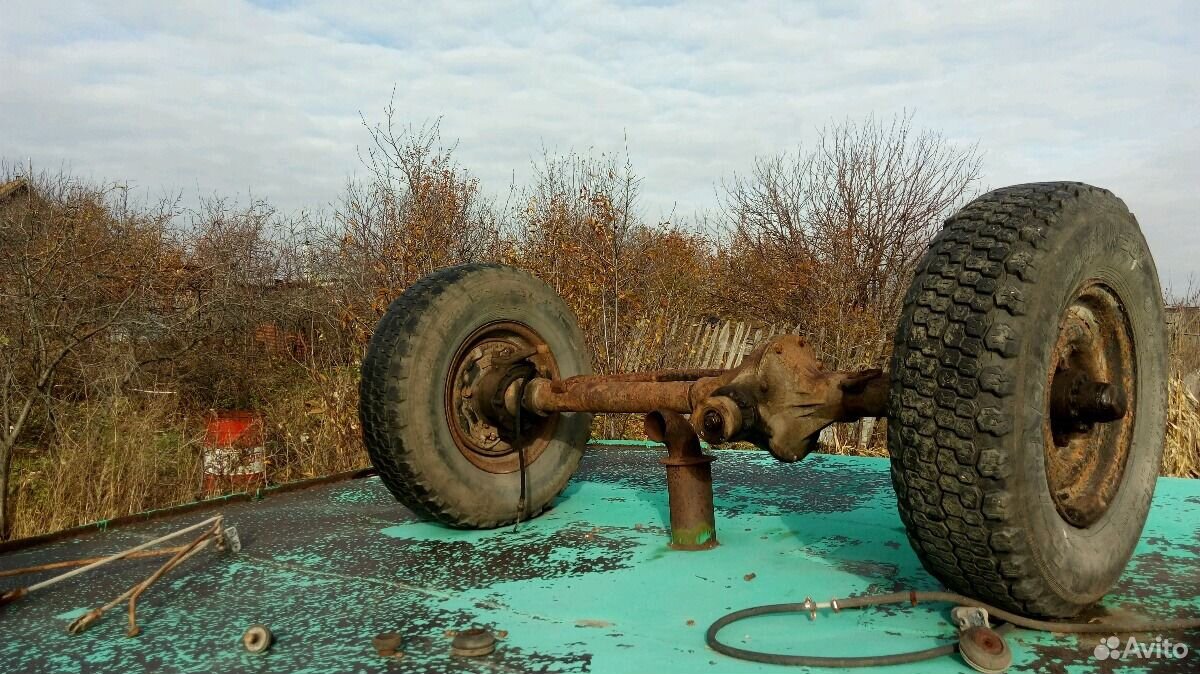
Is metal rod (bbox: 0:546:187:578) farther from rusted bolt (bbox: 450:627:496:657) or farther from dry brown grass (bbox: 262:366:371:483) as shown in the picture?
dry brown grass (bbox: 262:366:371:483)

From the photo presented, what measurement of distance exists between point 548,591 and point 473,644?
0.52m

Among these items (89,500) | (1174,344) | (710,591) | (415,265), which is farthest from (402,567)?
(1174,344)

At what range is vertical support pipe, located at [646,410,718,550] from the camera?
283 centimetres

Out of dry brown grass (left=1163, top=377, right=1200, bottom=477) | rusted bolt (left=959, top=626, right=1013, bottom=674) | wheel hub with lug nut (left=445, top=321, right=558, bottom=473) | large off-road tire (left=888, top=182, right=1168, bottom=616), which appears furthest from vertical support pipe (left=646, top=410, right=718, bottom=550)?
dry brown grass (left=1163, top=377, right=1200, bottom=477)

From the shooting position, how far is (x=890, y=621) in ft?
6.56

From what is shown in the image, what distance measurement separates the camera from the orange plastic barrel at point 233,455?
708cm

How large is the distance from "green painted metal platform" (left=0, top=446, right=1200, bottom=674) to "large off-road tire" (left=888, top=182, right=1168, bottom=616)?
16 centimetres

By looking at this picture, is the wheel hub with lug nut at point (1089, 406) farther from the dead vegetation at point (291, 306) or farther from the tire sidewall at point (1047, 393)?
the dead vegetation at point (291, 306)

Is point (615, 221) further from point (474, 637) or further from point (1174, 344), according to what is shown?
point (474, 637)

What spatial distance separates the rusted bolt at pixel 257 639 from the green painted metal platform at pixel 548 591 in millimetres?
30

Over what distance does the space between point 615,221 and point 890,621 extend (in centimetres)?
724

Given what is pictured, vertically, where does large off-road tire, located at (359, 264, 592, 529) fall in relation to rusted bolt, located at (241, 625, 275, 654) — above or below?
above

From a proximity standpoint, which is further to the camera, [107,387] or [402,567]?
[107,387]

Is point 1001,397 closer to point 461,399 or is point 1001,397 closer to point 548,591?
point 548,591
